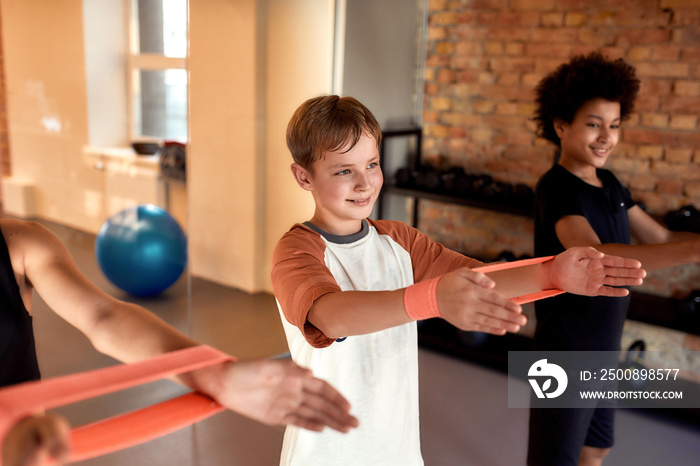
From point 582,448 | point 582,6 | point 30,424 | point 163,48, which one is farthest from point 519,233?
point 30,424

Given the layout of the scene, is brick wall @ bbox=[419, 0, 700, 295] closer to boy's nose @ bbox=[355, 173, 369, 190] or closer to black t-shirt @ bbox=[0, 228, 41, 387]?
boy's nose @ bbox=[355, 173, 369, 190]

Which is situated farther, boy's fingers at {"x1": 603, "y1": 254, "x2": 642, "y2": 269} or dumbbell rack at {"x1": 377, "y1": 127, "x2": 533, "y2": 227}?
dumbbell rack at {"x1": 377, "y1": 127, "x2": 533, "y2": 227}

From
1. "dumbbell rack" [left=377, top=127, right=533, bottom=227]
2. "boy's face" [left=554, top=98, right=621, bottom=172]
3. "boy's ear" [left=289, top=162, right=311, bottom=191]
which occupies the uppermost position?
"boy's face" [left=554, top=98, right=621, bottom=172]

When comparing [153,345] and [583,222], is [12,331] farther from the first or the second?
[583,222]

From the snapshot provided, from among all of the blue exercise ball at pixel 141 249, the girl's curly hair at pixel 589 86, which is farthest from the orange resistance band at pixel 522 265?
the blue exercise ball at pixel 141 249

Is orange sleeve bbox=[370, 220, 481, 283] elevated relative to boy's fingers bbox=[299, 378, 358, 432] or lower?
elevated

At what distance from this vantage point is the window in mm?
2904

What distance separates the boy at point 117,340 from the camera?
33.1 inches

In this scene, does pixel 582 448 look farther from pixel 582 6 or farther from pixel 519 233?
pixel 582 6

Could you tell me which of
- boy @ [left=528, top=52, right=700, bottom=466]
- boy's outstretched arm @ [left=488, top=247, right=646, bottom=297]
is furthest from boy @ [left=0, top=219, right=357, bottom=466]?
boy @ [left=528, top=52, right=700, bottom=466]

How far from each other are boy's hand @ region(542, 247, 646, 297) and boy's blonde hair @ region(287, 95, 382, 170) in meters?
0.55

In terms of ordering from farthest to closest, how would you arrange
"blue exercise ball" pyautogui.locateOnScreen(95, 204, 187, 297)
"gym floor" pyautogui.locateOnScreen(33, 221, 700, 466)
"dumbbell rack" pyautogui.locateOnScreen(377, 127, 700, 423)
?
"dumbbell rack" pyautogui.locateOnScreen(377, 127, 700, 423) < "blue exercise ball" pyautogui.locateOnScreen(95, 204, 187, 297) < "gym floor" pyautogui.locateOnScreen(33, 221, 700, 466)

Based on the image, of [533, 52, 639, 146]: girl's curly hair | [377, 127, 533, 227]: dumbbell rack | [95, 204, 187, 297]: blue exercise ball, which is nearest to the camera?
[533, 52, 639, 146]: girl's curly hair

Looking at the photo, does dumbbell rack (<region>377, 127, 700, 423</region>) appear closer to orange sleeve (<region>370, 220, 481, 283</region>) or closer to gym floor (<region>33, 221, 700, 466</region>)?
gym floor (<region>33, 221, 700, 466</region>)
